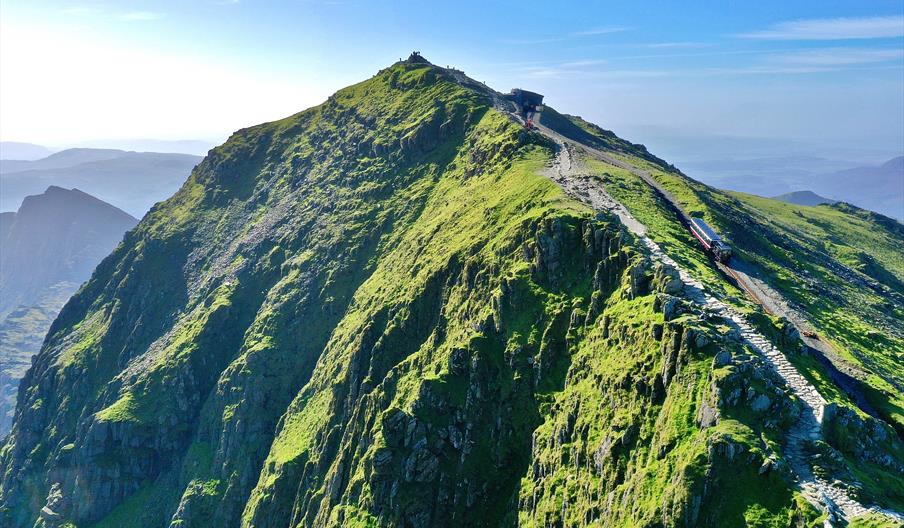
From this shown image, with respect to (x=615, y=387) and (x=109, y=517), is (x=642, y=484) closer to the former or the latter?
(x=615, y=387)

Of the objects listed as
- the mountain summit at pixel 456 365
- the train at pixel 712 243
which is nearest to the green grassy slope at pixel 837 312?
the mountain summit at pixel 456 365

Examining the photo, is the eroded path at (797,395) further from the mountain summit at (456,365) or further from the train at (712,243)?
the train at (712,243)

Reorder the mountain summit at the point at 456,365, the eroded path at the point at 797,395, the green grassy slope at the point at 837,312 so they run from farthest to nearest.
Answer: the mountain summit at the point at 456,365
the green grassy slope at the point at 837,312
the eroded path at the point at 797,395

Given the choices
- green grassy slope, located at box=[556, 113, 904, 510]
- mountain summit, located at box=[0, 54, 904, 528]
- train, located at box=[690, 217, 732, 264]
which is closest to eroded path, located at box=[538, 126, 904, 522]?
mountain summit, located at box=[0, 54, 904, 528]

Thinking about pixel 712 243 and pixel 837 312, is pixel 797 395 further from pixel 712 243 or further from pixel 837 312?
pixel 837 312

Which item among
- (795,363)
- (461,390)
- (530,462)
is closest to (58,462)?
(461,390)

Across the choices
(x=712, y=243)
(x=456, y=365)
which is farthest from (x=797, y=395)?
(x=456, y=365)
